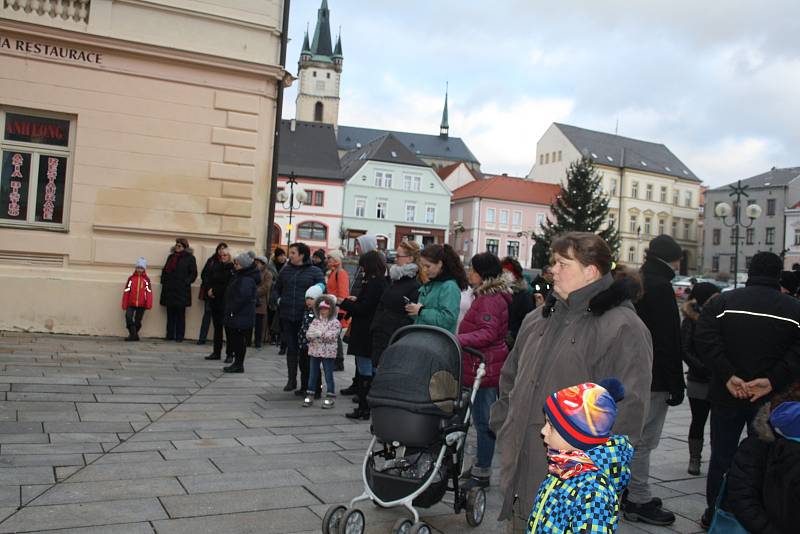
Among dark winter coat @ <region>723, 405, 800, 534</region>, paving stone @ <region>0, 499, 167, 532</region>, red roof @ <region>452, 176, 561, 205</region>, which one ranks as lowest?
paving stone @ <region>0, 499, 167, 532</region>

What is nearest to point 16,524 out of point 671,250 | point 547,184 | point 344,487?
point 344,487

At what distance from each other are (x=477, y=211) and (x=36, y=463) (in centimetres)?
7753

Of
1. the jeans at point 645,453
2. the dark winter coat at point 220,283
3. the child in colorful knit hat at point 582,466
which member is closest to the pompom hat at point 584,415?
the child in colorful knit hat at point 582,466

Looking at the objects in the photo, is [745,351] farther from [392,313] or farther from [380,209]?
[380,209]

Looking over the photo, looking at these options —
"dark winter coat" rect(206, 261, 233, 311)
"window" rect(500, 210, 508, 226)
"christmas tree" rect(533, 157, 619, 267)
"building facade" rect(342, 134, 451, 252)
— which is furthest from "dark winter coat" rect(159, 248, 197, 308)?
A: "window" rect(500, 210, 508, 226)

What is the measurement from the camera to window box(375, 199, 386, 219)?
7781 cm

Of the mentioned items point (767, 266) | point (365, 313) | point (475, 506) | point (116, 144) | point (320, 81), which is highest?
point (320, 81)

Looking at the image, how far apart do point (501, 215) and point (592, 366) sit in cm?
8039

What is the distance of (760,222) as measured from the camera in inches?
3162

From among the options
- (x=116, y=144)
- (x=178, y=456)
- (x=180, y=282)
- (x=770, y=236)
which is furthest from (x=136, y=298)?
(x=770, y=236)

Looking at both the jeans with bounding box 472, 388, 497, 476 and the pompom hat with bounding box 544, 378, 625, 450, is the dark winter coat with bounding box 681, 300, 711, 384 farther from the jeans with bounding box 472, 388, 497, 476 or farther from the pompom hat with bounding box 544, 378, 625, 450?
the pompom hat with bounding box 544, 378, 625, 450

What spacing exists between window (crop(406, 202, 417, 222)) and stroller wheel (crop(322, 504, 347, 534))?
75.4 meters

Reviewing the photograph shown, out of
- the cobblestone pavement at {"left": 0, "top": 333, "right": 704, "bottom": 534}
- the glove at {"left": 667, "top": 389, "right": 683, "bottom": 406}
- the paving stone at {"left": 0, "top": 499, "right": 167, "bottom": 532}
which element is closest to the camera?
the paving stone at {"left": 0, "top": 499, "right": 167, "bottom": 532}

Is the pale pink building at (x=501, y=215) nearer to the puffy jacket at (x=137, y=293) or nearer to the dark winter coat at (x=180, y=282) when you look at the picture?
the dark winter coat at (x=180, y=282)
